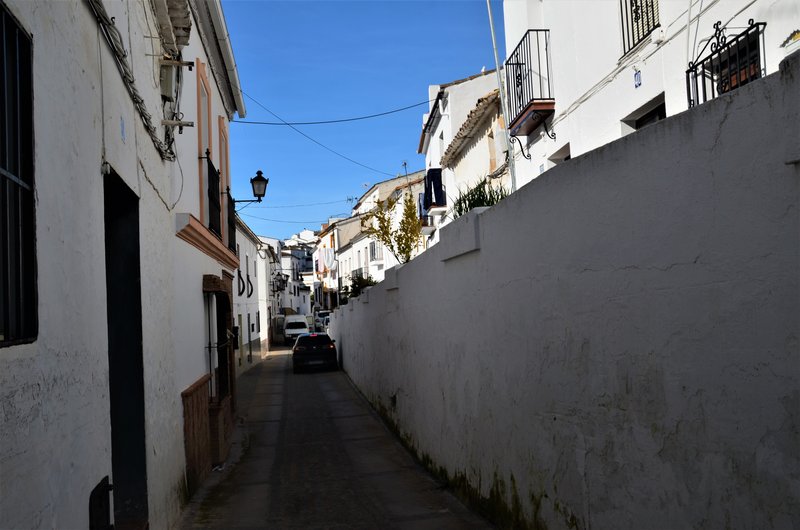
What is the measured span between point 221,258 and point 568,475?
9314mm

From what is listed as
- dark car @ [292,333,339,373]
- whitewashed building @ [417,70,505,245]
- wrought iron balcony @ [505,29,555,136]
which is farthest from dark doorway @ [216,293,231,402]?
dark car @ [292,333,339,373]

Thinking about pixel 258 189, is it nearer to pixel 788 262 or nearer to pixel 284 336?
pixel 788 262

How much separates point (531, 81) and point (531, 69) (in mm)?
186

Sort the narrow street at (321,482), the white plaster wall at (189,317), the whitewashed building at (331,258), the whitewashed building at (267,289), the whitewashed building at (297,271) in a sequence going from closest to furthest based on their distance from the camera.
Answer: the narrow street at (321,482) < the white plaster wall at (189,317) < the whitewashed building at (267,289) < the whitewashed building at (331,258) < the whitewashed building at (297,271)

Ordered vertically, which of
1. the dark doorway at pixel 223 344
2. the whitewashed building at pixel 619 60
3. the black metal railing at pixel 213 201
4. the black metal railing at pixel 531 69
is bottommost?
the dark doorway at pixel 223 344

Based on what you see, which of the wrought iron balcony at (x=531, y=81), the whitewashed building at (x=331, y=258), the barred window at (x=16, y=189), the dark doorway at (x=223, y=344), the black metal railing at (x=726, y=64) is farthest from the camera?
the whitewashed building at (x=331, y=258)

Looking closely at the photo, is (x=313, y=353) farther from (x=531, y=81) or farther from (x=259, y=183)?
(x=531, y=81)

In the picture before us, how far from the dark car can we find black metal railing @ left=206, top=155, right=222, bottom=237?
1518 centimetres

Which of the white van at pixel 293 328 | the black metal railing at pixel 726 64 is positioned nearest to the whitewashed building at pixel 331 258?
the white van at pixel 293 328

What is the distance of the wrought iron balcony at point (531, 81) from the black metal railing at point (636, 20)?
256 cm

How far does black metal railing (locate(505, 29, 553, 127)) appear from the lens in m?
11.7

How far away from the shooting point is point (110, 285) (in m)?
5.85

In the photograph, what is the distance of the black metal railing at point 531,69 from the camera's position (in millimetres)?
11727

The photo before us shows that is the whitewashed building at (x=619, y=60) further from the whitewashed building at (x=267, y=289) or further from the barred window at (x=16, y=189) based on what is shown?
the whitewashed building at (x=267, y=289)
